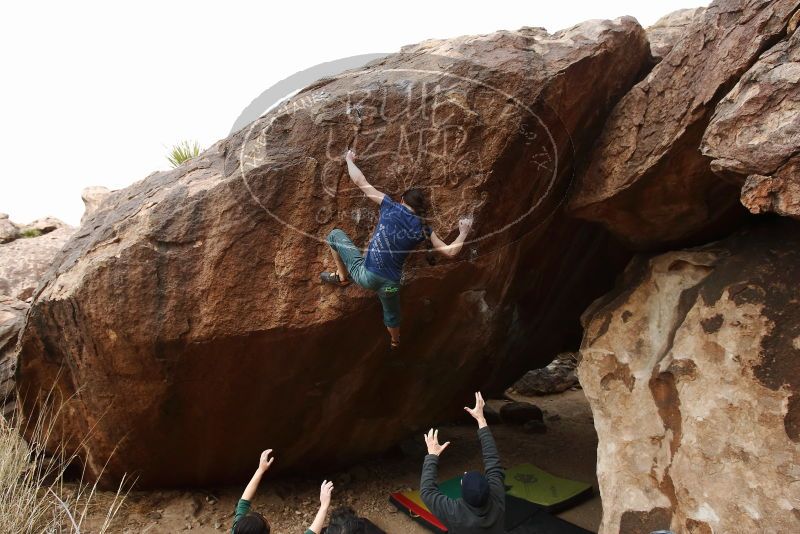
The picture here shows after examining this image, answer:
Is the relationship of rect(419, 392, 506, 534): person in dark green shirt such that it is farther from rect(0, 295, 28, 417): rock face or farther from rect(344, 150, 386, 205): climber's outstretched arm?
rect(0, 295, 28, 417): rock face

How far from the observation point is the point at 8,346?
5.65m

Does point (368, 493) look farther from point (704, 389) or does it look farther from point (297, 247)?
point (704, 389)

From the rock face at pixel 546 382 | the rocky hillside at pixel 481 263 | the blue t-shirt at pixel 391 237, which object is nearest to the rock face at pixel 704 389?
the rocky hillside at pixel 481 263

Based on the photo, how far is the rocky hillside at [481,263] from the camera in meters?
3.30

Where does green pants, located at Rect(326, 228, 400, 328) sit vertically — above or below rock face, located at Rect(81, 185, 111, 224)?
below

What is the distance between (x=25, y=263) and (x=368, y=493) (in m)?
6.25

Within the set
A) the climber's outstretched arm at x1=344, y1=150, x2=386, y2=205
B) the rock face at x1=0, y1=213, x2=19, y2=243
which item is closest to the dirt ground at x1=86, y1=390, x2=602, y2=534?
the climber's outstretched arm at x1=344, y1=150, x2=386, y2=205

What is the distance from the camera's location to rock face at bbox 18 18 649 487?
12.9ft

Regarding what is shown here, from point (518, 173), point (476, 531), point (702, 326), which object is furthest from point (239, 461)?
point (702, 326)

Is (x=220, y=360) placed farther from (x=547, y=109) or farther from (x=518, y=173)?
(x=547, y=109)

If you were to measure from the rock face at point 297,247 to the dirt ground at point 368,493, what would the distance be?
30 centimetres

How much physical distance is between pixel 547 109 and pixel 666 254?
132cm

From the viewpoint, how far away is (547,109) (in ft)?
12.9

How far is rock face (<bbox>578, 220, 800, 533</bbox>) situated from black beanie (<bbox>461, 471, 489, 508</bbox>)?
4.43 ft
